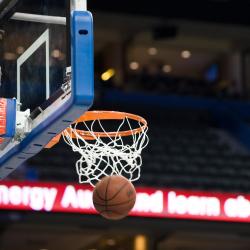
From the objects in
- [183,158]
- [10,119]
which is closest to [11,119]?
[10,119]

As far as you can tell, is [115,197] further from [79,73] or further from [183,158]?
[183,158]

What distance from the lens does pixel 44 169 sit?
9.35 metres

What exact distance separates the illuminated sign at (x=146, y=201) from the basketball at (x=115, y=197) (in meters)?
3.83

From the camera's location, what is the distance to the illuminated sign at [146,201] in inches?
316

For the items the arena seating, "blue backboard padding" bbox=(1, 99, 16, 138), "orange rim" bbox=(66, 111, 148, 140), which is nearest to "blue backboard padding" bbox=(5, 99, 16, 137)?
"blue backboard padding" bbox=(1, 99, 16, 138)

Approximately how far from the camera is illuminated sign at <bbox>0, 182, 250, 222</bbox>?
8039 millimetres

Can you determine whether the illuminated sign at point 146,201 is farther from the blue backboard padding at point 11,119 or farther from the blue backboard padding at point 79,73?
the blue backboard padding at point 79,73

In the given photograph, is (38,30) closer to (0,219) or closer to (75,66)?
(75,66)

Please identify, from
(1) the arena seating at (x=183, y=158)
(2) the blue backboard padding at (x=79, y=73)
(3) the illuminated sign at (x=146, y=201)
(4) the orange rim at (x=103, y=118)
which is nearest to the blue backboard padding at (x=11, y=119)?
(4) the orange rim at (x=103, y=118)

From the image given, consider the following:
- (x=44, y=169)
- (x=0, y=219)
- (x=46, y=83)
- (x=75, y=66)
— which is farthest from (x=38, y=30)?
(x=44, y=169)

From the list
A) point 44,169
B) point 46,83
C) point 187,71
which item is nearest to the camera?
point 46,83

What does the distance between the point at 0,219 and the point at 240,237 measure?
325 cm

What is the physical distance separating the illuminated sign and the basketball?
12.6 feet

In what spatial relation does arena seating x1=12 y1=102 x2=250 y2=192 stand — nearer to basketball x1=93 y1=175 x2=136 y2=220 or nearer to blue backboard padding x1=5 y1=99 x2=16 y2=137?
basketball x1=93 y1=175 x2=136 y2=220
